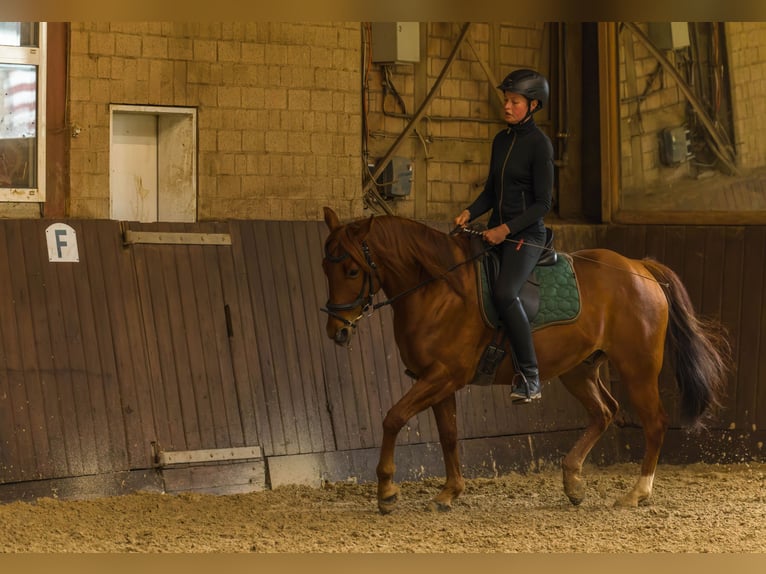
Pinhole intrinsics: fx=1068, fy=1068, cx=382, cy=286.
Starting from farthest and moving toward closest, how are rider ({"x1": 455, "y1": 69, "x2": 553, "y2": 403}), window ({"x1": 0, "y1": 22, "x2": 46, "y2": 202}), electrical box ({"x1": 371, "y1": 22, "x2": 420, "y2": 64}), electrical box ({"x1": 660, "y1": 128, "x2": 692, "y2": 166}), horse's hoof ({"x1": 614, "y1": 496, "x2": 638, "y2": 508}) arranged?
1. electrical box ({"x1": 371, "y1": 22, "x2": 420, "y2": 64})
2. electrical box ({"x1": 660, "y1": 128, "x2": 692, "y2": 166})
3. window ({"x1": 0, "y1": 22, "x2": 46, "y2": 202})
4. horse's hoof ({"x1": 614, "y1": 496, "x2": 638, "y2": 508})
5. rider ({"x1": 455, "y1": 69, "x2": 553, "y2": 403})

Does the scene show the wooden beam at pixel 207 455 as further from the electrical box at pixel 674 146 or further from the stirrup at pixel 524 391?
the electrical box at pixel 674 146

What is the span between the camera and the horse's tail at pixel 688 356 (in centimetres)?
575

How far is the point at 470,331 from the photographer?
201 inches

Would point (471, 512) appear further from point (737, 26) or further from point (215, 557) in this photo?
point (215, 557)

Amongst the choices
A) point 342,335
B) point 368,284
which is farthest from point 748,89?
point 342,335

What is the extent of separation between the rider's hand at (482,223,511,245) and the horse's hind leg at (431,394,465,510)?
82 centimetres

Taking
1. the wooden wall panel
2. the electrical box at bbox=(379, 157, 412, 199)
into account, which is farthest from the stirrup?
the electrical box at bbox=(379, 157, 412, 199)

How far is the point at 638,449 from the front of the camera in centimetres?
718

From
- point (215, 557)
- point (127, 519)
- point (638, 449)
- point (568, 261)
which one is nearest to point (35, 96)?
point (127, 519)

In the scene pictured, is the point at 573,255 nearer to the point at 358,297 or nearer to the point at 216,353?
the point at 358,297

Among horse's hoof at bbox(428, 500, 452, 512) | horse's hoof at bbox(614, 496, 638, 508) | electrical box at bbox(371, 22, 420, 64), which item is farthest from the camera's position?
electrical box at bbox(371, 22, 420, 64)

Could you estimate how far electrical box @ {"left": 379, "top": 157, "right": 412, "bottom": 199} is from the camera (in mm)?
7508

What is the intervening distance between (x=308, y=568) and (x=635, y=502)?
505cm

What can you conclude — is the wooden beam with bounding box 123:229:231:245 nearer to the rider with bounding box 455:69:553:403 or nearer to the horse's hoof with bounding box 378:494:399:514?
the rider with bounding box 455:69:553:403
